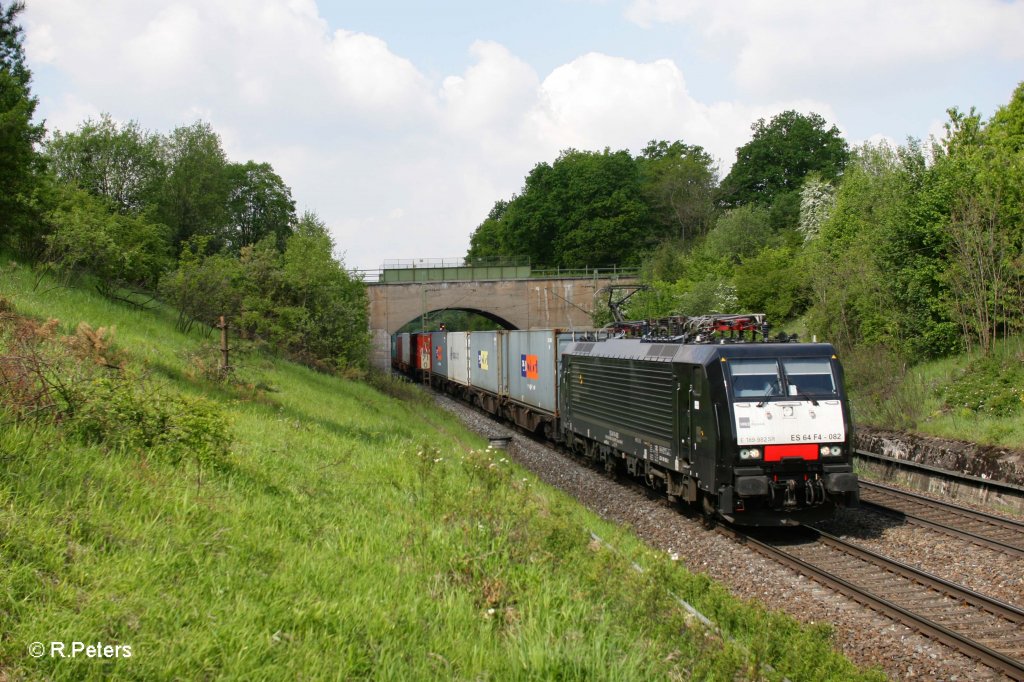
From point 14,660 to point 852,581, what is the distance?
9.34m

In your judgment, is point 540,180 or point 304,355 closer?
point 304,355

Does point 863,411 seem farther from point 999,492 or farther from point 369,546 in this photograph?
point 369,546

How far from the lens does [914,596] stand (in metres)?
9.78

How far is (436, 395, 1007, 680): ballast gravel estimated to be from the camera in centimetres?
799

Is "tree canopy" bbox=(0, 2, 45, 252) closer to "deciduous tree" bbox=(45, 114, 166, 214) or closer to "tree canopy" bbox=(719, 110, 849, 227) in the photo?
"deciduous tree" bbox=(45, 114, 166, 214)

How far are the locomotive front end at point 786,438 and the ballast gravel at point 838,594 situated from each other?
2.82 ft

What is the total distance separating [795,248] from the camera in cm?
4928

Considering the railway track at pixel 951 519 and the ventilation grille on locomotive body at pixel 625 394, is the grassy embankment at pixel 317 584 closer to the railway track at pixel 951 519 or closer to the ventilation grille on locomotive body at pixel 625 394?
the ventilation grille on locomotive body at pixel 625 394

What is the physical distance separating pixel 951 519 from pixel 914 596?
4557 millimetres

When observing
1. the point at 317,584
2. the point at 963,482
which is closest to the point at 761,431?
the point at 963,482

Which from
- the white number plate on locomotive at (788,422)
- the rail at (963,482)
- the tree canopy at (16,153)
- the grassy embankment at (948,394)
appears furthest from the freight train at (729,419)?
the tree canopy at (16,153)

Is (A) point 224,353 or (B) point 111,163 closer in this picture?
(A) point 224,353

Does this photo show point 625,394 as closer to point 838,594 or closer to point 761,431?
point 761,431

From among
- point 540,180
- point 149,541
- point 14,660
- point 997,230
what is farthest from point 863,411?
point 540,180
